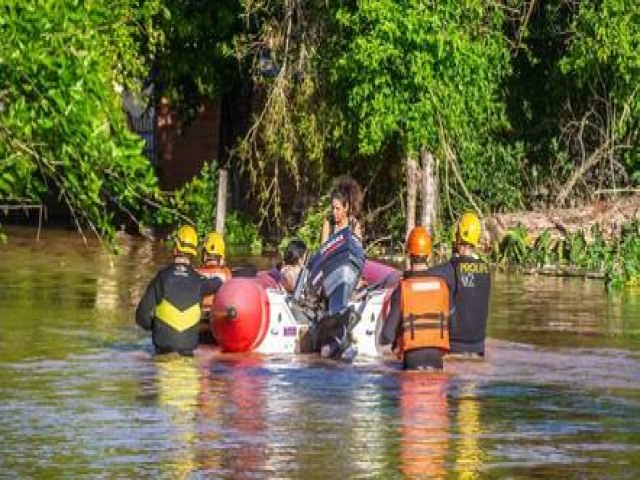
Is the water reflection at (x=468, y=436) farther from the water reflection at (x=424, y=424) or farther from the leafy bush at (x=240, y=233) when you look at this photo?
the leafy bush at (x=240, y=233)

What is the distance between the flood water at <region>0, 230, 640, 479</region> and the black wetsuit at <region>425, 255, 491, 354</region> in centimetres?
34

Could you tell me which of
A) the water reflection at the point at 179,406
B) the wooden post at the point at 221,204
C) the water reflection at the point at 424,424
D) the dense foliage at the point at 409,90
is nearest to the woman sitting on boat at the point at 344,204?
the water reflection at the point at 179,406

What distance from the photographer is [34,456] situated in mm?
15375

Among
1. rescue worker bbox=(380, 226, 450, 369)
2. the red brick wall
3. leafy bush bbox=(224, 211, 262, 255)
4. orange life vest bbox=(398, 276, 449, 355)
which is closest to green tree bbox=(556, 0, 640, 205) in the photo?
leafy bush bbox=(224, 211, 262, 255)

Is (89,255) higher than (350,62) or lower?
lower

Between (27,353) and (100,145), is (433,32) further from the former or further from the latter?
(100,145)

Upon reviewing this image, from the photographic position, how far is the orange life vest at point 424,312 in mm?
19797

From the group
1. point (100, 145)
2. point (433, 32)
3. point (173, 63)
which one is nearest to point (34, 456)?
point (100, 145)

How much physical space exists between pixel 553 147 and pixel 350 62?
508 cm

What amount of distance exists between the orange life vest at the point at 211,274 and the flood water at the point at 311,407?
0.73m

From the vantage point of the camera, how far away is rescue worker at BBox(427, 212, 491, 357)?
68.1ft

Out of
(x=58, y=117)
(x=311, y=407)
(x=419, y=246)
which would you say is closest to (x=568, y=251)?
(x=419, y=246)

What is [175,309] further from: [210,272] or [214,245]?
[214,245]

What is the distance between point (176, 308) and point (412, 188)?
14.7m
